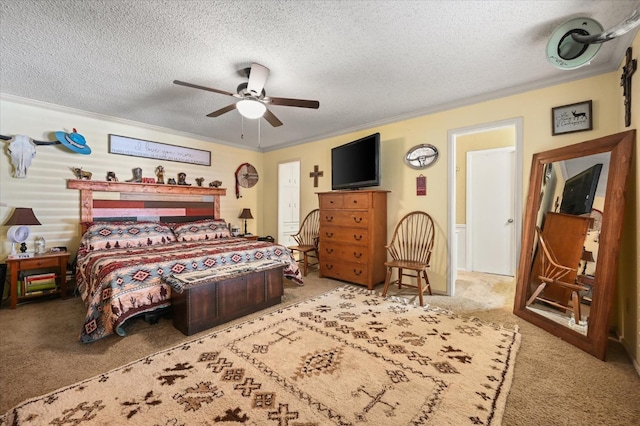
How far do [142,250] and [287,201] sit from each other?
316 centimetres

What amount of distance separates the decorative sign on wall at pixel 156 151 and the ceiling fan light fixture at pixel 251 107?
262 cm

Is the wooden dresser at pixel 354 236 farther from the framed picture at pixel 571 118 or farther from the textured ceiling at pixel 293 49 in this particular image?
the framed picture at pixel 571 118

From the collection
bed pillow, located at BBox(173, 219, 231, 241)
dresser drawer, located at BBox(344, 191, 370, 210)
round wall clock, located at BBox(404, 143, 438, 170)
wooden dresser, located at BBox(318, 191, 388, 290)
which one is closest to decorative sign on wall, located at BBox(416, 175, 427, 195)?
round wall clock, located at BBox(404, 143, 438, 170)

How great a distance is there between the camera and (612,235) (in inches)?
79.6

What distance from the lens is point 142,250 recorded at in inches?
129

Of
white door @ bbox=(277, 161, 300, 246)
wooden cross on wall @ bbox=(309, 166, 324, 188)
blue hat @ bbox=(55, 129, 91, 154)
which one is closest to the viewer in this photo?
blue hat @ bbox=(55, 129, 91, 154)

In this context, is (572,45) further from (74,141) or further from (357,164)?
(74,141)

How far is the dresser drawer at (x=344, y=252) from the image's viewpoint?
150 inches

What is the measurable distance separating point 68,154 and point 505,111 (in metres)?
5.61

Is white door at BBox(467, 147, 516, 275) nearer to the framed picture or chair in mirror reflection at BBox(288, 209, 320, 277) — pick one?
the framed picture

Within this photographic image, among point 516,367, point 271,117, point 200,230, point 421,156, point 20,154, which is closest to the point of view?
point 516,367

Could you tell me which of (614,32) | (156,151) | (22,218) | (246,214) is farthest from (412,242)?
(22,218)

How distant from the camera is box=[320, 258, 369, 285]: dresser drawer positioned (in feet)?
12.4

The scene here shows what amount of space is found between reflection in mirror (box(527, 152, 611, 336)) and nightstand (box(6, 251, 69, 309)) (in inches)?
206
